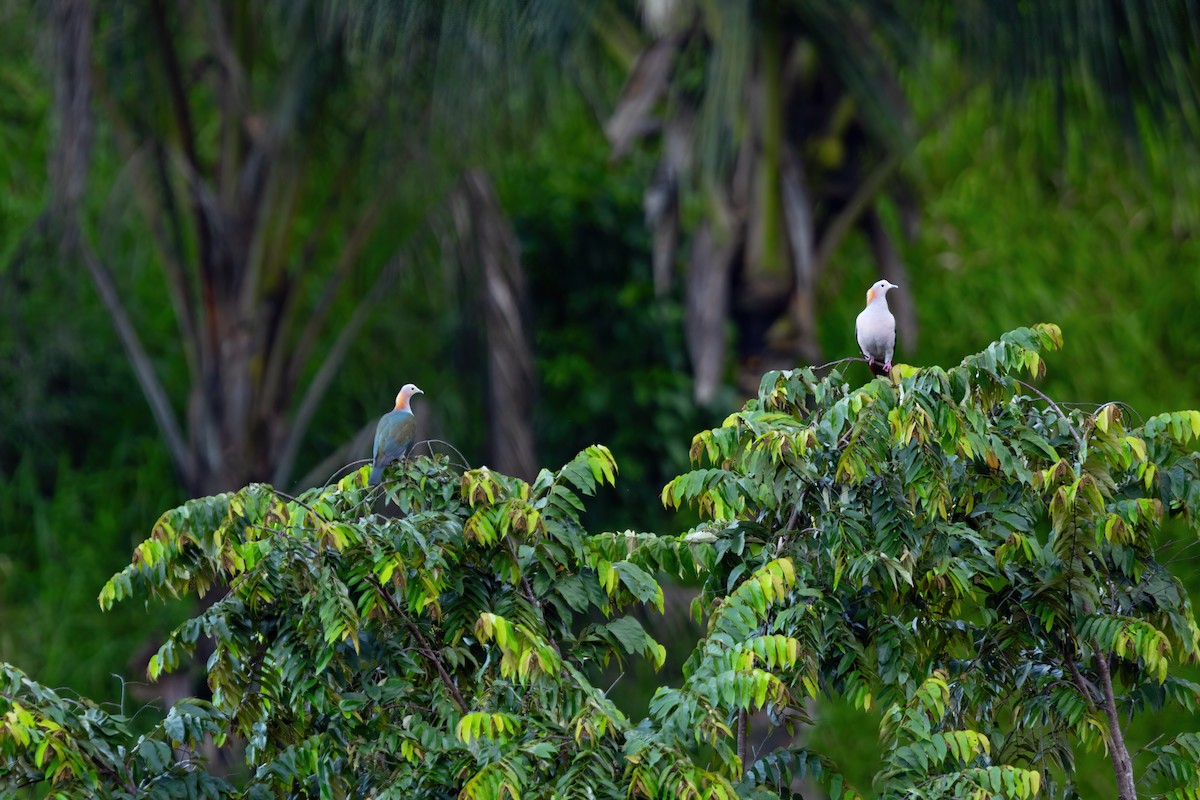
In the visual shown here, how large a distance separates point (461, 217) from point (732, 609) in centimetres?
491

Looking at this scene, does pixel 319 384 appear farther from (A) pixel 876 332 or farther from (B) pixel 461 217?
(A) pixel 876 332

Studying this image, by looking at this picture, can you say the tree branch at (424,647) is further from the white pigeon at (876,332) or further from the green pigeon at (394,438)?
the white pigeon at (876,332)

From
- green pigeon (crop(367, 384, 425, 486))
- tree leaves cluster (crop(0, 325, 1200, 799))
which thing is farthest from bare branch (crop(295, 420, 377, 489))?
tree leaves cluster (crop(0, 325, 1200, 799))

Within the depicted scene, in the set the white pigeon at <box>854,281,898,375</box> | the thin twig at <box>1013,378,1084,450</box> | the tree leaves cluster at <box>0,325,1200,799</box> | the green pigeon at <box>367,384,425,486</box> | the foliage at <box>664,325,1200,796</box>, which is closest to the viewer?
the tree leaves cluster at <box>0,325,1200,799</box>

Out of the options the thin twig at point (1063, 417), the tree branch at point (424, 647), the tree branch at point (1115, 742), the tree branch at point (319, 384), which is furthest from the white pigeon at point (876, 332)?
the tree branch at point (319, 384)

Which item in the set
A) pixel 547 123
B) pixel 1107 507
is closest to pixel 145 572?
pixel 1107 507

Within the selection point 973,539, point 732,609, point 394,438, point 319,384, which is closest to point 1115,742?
point 973,539

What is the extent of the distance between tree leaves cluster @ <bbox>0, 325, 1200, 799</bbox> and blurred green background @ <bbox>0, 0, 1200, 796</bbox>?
1.35 m

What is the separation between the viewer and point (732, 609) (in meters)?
4.02

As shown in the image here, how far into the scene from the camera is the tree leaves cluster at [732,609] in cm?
400

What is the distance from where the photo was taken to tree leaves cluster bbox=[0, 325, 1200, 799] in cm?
400

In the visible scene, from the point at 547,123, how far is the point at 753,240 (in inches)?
71.9

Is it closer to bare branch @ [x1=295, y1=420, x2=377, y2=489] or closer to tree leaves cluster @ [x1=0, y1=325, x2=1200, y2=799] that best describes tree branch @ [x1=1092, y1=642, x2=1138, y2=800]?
tree leaves cluster @ [x1=0, y1=325, x2=1200, y2=799]

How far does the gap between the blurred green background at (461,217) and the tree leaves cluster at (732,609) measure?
1.35m
